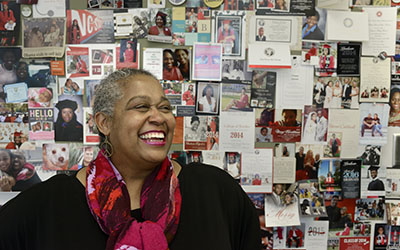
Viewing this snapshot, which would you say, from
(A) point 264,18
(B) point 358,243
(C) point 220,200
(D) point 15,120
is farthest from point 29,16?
(B) point 358,243

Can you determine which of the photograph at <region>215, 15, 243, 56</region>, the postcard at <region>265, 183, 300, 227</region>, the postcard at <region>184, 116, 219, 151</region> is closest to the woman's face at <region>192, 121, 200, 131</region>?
the postcard at <region>184, 116, 219, 151</region>

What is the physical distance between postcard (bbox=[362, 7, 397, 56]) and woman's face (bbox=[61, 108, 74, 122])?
1.34 meters

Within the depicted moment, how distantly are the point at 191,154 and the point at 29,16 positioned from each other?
0.94 metres

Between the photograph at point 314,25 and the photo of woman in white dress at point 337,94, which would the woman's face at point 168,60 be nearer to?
the photograph at point 314,25

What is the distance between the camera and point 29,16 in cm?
141

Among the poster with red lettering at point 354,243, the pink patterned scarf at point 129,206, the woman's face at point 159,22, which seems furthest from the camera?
the poster with red lettering at point 354,243

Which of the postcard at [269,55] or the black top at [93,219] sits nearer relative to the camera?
the black top at [93,219]

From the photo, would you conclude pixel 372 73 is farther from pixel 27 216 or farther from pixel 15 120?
pixel 15 120

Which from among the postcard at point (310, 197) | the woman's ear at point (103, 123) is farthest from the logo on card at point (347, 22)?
the woman's ear at point (103, 123)

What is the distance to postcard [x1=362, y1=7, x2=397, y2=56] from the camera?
4.67 ft

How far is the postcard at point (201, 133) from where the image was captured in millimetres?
1440

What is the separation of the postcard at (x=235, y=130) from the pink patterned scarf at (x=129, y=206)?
0.49m

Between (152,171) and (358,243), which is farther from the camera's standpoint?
(358,243)

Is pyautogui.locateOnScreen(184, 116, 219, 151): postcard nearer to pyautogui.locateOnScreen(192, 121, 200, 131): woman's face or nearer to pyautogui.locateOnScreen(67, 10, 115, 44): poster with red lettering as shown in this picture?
pyautogui.locateOnScreen(192, 121, 200, 131): woman's face
